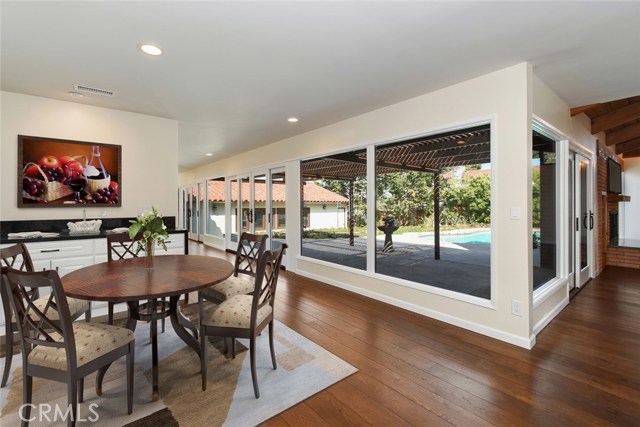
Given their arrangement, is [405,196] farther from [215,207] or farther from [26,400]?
[215,207]

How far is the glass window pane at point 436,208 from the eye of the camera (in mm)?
3356

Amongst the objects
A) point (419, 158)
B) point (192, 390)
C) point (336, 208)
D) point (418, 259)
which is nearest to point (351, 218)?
point (336, 208)

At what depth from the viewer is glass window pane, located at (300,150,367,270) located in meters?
4.67

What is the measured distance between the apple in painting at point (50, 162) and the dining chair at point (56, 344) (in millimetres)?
2545

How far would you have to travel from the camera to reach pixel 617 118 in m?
4.54

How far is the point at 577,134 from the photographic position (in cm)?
429

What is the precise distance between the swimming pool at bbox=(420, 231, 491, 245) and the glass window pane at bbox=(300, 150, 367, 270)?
1165 millimetres

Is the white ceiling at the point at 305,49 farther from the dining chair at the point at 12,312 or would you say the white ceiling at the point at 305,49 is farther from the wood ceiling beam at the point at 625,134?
the wood ceiling beam at the point at 625,134

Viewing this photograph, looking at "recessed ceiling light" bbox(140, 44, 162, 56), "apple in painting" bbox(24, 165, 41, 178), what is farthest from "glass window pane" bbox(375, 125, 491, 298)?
"apple in painting" bbox(24, 165, 41, 178)

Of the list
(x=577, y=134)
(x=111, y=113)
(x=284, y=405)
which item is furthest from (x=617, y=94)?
(x=111, y=113)

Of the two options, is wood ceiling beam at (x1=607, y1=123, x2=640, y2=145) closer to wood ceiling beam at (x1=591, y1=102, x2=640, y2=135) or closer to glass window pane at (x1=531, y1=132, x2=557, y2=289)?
wood ceiling beam at (x1=591, y1=102, x2=640, y2=135)

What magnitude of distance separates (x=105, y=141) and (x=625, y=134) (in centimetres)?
875

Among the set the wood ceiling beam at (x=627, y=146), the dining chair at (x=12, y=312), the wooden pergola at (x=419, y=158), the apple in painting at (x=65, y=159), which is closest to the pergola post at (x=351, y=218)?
the wooden pergola at (x=419, y=158)

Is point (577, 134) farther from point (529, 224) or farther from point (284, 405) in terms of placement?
point (284, 405)
